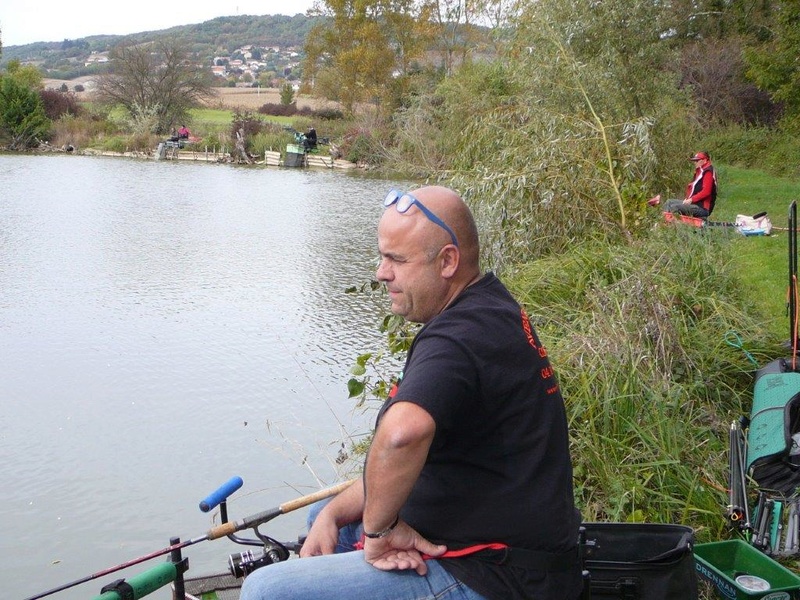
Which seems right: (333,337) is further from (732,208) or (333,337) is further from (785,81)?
(785,81)

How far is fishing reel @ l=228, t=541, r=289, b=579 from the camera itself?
103 inches

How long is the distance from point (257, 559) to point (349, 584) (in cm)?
73

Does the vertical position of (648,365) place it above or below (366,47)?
below

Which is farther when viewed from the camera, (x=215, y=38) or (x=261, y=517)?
(x=215, y=38)

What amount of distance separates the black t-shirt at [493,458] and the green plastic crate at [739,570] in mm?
1232

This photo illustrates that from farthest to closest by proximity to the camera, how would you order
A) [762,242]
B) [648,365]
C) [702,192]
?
[702,192] < [762,242] < [648,365]

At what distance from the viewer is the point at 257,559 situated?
2645mm

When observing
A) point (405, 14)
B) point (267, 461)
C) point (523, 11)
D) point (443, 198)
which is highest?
point (405, 14)

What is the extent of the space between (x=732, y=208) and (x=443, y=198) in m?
13.7

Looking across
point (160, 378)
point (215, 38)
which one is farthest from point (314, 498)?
point (215, 38)

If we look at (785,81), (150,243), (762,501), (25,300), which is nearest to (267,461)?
(762,501)

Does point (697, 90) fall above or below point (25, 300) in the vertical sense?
above

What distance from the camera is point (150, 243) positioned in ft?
40.7

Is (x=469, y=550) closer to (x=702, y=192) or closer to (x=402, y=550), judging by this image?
(x=402, y=550)
